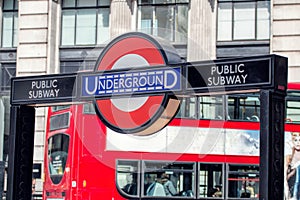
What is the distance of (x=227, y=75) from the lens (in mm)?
7395

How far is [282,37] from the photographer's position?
86.6 ft

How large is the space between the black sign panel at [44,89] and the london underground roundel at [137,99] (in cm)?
58

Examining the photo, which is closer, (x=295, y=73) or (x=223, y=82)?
(x=223, y=82)

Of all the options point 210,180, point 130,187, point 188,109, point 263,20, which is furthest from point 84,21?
point 188,109

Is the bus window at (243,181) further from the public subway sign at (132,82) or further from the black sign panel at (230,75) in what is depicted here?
the black sign panel at (230,75)

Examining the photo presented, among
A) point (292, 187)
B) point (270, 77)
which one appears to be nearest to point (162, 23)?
point (292, 187)

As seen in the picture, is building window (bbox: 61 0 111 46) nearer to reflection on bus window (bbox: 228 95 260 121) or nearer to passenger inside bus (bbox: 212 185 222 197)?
reflection on bus window (bbox: 228 95 260 121)

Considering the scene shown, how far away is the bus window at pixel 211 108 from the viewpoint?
19.2 metres

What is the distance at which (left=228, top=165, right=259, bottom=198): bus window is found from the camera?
789 inches

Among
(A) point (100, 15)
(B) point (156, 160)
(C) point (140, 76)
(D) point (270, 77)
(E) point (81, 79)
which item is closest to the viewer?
(D) point (270, 77)

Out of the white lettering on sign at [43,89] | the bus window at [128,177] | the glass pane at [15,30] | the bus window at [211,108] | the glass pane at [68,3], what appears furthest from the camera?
the glass pane at [15,30]

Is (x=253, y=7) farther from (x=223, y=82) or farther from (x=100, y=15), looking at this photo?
(x=223, y=82)

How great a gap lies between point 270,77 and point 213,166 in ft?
44.5

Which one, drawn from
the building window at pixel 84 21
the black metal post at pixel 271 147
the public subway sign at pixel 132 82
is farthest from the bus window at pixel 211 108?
the black metal post at pixel 271 147
